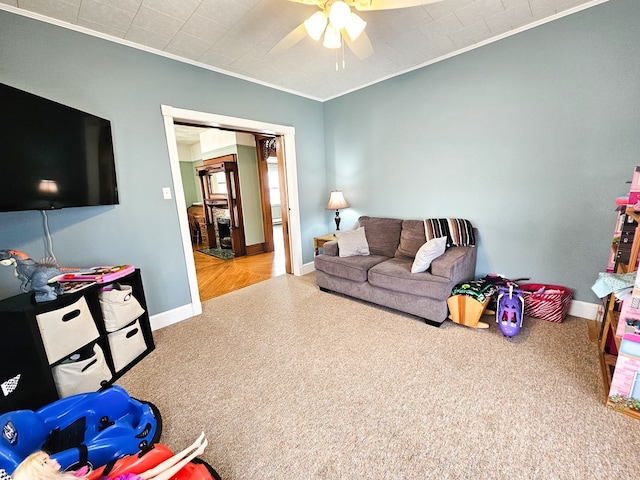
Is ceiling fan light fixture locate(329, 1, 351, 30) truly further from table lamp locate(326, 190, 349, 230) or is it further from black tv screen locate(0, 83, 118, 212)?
table lamp locate(326, 190, 349, 230)

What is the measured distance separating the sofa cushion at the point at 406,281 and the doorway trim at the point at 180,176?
1.58 m

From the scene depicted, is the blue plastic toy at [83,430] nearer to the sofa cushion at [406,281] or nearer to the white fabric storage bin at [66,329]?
the white fabric storage bin at [66,329]

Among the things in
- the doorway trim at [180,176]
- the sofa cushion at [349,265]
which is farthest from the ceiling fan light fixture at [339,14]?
the sofa cushion at [349,265]

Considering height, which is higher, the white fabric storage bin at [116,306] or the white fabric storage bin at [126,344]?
the white fabric storage bin at [116,306]

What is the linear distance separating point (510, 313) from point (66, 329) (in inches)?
126

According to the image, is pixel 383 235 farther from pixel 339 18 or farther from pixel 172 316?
pixel 172 316

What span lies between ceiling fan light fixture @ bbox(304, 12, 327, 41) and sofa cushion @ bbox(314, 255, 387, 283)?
2.08 m

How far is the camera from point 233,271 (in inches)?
174

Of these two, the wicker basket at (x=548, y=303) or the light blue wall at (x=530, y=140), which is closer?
the light blue wall at (x=530, y=140)

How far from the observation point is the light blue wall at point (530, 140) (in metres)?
2.10

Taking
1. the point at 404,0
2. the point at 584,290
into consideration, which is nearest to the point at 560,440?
the point at 584,290

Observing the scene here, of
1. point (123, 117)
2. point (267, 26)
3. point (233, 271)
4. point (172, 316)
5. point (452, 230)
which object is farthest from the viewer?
point (233, 271)

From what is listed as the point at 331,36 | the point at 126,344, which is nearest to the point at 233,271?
the point at 126,344

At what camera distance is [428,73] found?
295 centimetres
